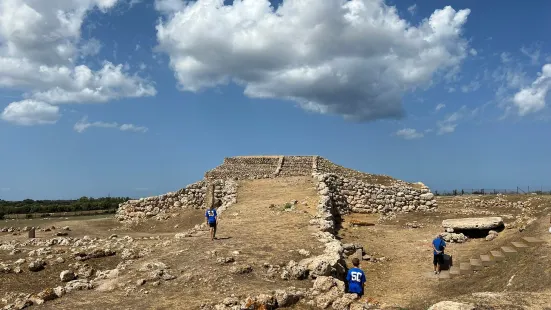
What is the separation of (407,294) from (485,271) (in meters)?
3.14

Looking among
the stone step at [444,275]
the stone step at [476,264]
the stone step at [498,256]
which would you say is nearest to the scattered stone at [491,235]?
the stone step at [498,256]

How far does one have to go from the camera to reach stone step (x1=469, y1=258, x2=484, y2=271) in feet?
43.9

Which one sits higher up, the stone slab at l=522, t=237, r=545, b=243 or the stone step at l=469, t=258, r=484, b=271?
the stone slab at l=522, t=237, r=545, b=243

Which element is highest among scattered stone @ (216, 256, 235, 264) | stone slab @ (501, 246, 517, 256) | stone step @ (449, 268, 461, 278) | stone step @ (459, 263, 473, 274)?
scattered stone @ (216, 256, 235, 264)

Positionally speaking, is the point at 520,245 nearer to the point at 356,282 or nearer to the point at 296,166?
the point at 356,282

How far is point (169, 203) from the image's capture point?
25812mm

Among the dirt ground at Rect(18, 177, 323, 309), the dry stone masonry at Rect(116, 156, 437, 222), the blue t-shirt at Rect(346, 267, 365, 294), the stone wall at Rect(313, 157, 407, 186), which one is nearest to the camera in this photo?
the dirt ground at Rect(18, 177, 323, 309)

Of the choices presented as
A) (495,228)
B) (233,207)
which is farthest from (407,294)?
(233,207)

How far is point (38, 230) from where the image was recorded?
69.0ft

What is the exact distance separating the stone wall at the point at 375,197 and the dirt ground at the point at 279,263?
3.35m

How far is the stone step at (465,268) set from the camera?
13344 mm

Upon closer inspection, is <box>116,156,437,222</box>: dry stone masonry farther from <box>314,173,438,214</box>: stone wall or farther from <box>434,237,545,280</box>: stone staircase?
<box>434,237,545,280</box>: stone staircase

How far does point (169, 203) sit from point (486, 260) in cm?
1830

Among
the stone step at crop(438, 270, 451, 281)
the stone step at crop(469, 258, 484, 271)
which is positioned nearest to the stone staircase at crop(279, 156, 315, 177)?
the stone step at crop(469, 258, 484, 271)
